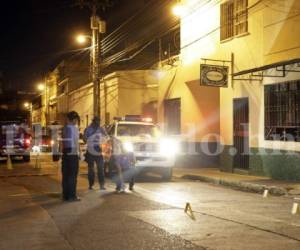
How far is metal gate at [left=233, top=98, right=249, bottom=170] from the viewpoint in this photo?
749 inches

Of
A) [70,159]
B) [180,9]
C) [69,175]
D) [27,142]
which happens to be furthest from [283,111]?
[27,142]

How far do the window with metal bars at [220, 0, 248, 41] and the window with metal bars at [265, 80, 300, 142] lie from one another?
2.90 m

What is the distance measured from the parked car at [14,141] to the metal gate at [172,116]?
6898 mm

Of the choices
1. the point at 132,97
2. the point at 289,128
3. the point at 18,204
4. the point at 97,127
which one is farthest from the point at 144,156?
the point at 132,97

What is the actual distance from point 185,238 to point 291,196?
6646 millimetres

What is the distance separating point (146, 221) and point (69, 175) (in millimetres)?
3138

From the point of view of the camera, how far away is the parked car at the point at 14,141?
25.7m

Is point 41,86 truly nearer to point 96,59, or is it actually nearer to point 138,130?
point 96,59

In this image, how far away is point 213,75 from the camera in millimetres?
19109

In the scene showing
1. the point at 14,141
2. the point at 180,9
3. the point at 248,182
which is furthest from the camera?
the point at 14,141

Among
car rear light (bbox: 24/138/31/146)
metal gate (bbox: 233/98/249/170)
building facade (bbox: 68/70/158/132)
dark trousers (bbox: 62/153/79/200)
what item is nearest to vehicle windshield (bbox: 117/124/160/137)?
metal gate (bbox: 233/98/249/170)

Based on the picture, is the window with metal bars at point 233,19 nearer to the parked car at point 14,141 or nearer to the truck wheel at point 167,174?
the truck wheel at point 167,174

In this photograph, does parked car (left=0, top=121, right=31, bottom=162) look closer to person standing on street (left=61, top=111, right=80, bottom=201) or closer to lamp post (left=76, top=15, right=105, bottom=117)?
lamp post (left=76, top=15, right=105, bottom=117)

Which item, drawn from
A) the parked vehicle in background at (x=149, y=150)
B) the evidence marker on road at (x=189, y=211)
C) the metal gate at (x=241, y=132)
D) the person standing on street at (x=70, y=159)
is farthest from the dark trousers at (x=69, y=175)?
the metal gate at (x=241, y=132)
